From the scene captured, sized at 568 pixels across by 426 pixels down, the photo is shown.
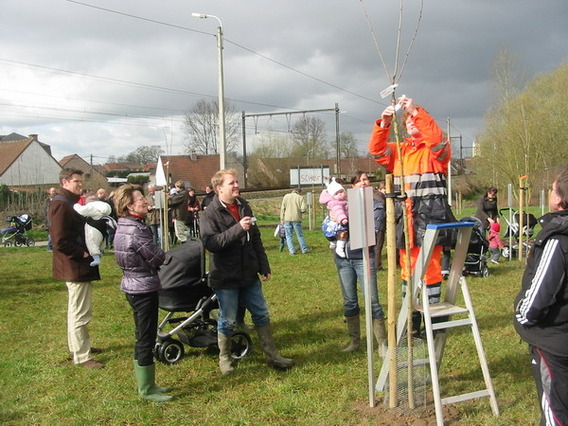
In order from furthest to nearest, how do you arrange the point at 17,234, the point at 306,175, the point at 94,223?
the point at 306,175, the point at 17,234, the point at 94,223

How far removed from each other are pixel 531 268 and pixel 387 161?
2.13m

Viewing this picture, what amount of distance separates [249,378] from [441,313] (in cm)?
213

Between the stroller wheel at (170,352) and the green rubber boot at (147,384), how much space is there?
91 cm

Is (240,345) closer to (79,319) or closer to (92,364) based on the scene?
(92,364)

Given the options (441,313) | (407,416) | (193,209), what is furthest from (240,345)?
(193,209)

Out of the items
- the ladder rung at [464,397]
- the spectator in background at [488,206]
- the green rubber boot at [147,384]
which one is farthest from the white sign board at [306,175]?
the ladder rung at [464,397]

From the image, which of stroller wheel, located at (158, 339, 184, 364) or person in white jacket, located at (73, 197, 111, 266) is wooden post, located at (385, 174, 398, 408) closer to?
stroller wheel, located at (158, 339, 184, 364)

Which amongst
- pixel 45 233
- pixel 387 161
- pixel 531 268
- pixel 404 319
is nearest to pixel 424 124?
pixel 387 161

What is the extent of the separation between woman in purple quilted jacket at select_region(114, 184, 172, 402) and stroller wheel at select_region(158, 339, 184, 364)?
34.7 inches

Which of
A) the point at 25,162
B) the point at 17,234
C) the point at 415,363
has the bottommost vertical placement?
the point at 17,234

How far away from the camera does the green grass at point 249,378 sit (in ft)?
14.4

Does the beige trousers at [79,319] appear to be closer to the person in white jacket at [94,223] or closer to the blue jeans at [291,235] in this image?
the person in white jacket at [94,223]

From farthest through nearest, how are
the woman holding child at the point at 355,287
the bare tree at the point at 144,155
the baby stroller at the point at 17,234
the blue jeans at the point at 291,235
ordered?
the bare tree at the point at 144,155
the baby stroller at the point at 17,234
the blue jeans at the point at 291,235
the woman holding child at the point at 355,287

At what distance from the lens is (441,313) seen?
3.97 meters
